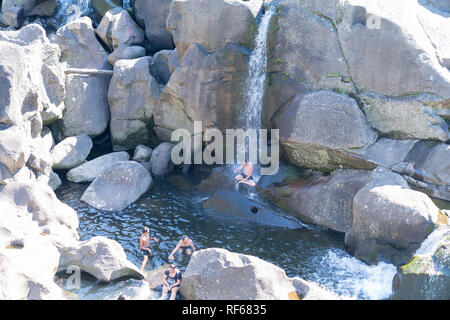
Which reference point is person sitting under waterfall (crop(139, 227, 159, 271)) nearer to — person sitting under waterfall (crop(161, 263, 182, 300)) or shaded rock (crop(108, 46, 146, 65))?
person sitting under waterfall (crop(161, 263, 182, 300))

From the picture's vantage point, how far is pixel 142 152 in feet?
59.1

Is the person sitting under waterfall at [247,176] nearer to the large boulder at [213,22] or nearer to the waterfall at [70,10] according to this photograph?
the large boulder at [213,22]


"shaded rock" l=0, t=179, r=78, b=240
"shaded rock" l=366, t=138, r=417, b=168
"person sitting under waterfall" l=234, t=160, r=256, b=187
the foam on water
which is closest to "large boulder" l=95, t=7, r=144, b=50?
"person sitting under waterfall" l=234, t=160, r=256, b=187

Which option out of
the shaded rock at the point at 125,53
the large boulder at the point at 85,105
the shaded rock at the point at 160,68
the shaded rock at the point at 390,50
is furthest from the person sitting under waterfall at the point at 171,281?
the shaded rock at the point at 125,53

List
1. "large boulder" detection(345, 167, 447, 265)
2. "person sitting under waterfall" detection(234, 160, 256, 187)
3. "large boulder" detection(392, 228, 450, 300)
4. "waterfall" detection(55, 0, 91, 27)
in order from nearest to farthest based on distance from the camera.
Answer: "large boulder" detection(392, 228, 450, 300) < "large boulder" detection(345, 167, 447, 265) < "person sitting under waterfall" detection(234, 160, 256, 187) < "waterfall" detection(55, 0, 91, 27)

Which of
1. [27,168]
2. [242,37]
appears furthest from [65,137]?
[242,37]

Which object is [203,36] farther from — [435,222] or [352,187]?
[435,222]

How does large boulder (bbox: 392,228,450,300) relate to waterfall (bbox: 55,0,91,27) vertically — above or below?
below

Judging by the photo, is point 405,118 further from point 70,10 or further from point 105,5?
point 70,10

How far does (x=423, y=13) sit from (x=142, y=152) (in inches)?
432

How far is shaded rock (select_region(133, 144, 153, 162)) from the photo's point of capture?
59.0ft

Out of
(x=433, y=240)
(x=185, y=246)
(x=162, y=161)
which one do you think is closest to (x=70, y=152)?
(x=162, y=161)

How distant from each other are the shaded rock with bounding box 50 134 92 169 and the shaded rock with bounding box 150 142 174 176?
2.53 meters

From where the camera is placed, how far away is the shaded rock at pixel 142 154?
59.0 feet
